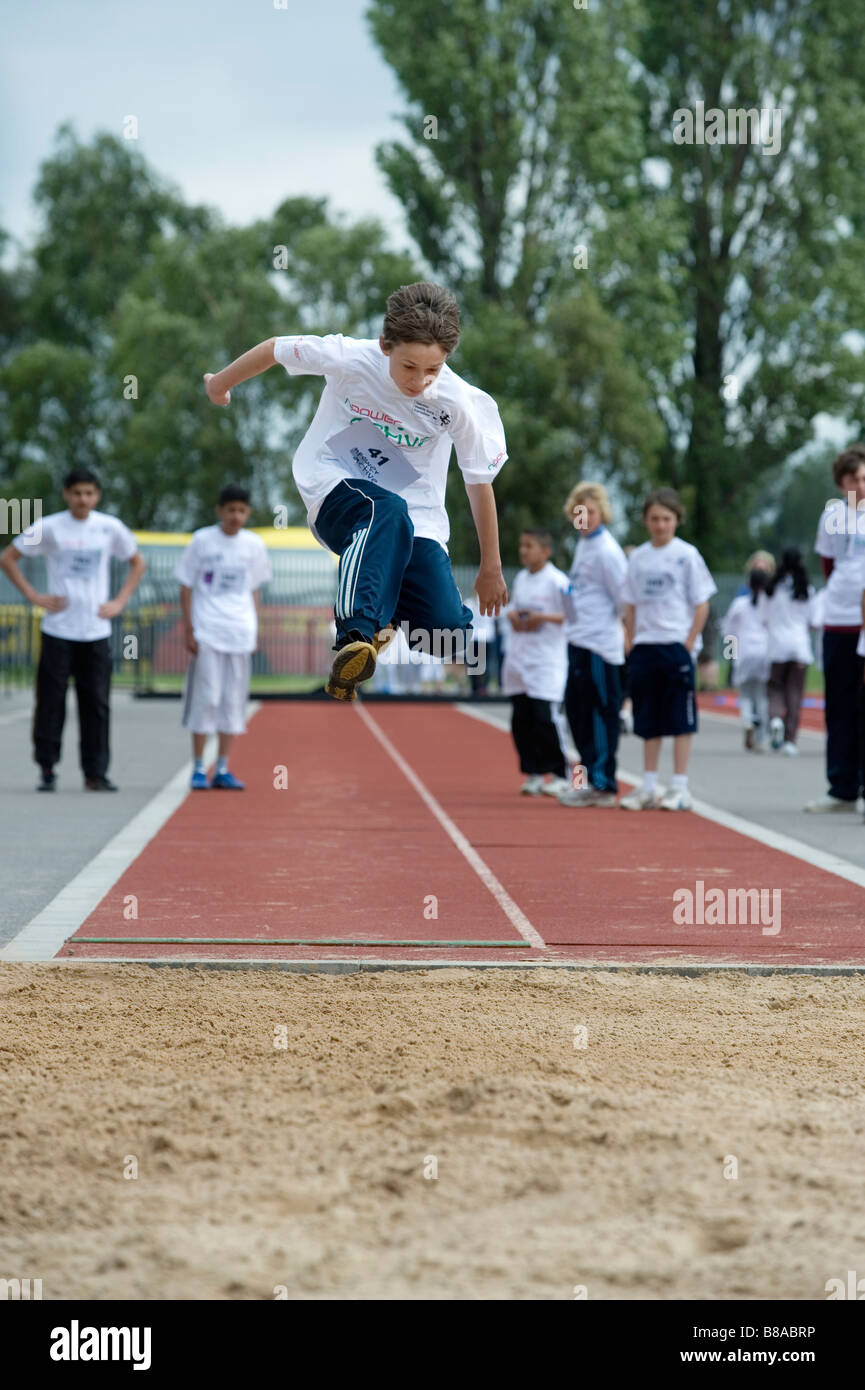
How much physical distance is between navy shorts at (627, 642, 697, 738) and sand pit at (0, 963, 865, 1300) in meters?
6.17

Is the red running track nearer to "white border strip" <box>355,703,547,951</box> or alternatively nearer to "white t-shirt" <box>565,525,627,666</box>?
"white border strip" <box>355,703,547,951</box>

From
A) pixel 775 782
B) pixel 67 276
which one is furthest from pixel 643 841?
pixel 67 276

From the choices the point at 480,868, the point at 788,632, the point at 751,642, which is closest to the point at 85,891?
the point at 480,868

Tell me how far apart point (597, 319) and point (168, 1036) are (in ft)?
111

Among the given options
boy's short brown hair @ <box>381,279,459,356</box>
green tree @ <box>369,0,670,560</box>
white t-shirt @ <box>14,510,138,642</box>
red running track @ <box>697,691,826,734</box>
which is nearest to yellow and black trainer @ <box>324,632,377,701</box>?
boy's short brown hair @ <box>381,279,459,356</box>

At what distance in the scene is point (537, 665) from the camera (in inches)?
506

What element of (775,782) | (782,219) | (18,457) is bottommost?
(775,782)

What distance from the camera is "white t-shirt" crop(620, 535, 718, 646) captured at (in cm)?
1161

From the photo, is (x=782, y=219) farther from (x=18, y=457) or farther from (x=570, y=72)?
(x=18, y=457)

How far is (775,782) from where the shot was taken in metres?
14.2

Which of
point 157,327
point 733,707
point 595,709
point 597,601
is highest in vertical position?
point 157,327

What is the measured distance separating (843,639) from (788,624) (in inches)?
228

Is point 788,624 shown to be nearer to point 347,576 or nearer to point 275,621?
point 347,576

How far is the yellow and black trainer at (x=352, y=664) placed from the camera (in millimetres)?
5645
